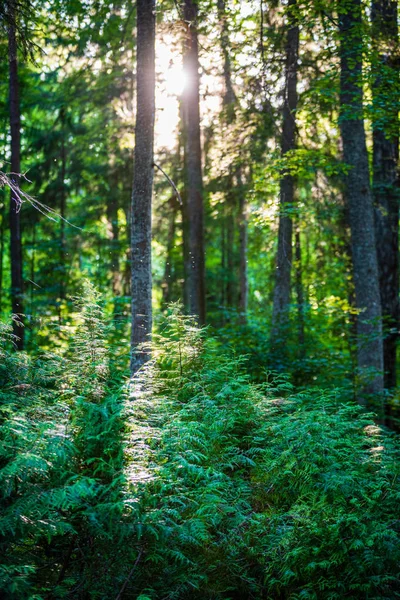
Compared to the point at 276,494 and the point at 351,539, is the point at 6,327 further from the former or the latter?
the point at 351,539

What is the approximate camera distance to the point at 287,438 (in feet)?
19.3

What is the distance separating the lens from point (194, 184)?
1232cm

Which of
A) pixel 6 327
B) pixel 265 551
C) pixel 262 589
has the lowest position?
pixel 262 589

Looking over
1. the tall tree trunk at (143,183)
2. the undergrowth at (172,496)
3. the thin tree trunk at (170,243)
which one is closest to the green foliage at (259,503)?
the undergrowth at (172,496)

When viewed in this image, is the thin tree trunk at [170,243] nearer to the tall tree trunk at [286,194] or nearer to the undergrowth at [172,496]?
the tall tree trunk at [286,194]

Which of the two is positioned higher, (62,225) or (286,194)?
(62,225)

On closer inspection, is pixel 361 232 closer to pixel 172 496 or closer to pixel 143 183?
pixel 143 183

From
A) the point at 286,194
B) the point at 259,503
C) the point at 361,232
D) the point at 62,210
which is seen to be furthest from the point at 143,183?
the point at 62,210

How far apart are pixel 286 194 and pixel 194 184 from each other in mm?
2787

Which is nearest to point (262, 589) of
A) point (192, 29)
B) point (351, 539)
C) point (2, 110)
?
point (351, 539)

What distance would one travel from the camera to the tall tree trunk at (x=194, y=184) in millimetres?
12000

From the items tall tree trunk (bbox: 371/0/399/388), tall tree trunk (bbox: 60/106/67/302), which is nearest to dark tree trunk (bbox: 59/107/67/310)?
tall tree trunk (bbox: 60/106/67/302)

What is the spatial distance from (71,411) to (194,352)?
2354 millimetres

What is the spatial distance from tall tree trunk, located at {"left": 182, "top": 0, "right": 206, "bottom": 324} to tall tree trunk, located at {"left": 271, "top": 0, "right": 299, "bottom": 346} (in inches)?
66.1
